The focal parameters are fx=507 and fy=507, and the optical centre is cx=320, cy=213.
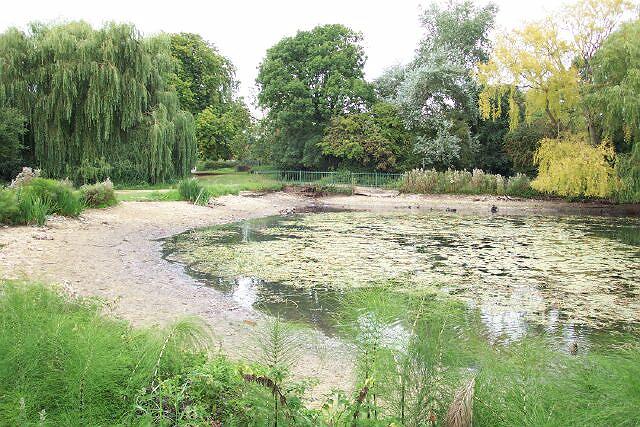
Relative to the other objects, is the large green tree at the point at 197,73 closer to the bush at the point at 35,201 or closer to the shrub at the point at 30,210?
the bush at the point at 35,201

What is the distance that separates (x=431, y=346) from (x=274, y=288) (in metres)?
5.67

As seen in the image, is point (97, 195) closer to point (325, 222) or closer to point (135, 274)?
point (325, 222)

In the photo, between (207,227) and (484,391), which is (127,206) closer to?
(207,227)

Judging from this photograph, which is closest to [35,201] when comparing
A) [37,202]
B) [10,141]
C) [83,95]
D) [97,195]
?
[37,202]

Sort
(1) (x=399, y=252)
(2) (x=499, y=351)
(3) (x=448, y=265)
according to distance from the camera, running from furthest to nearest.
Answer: (1) (x=399, y=252) → (3) (x=448, y=265) → (2) (x=499, y=351)

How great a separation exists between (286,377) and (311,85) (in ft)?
119

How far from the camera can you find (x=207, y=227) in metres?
15.6

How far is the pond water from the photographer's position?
6621mm

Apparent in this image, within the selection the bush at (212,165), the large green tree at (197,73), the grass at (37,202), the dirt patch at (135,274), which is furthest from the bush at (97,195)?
the bush at (212,165)

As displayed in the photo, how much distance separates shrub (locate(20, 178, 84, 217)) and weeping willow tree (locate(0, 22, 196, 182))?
8.30m

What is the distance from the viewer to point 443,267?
965 cm

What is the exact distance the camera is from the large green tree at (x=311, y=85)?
3553 cm

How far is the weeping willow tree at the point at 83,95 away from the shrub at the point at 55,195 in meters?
8.30

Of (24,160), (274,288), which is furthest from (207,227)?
(24,160)
